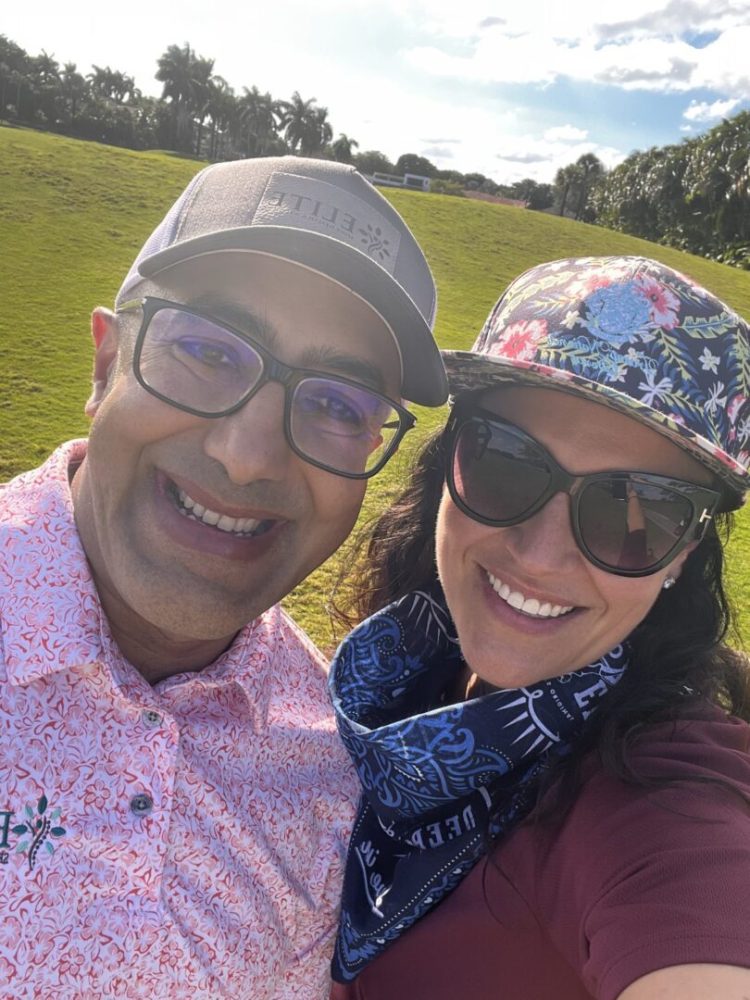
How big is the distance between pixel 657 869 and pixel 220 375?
1340 mm

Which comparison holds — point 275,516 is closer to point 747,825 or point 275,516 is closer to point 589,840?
point 589,840

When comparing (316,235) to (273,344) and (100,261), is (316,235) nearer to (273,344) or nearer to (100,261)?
(273,344)

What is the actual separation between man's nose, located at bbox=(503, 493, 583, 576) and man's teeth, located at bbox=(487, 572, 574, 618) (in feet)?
0.26

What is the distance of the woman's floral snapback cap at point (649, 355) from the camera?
1486mm

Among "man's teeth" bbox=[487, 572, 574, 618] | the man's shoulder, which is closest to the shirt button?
the man's shoulder

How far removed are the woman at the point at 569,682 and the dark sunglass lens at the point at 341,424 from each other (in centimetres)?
20

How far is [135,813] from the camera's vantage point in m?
1.48

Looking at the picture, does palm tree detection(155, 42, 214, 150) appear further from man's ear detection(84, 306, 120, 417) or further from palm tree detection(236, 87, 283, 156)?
man's ear detection(84, 306, 120, 417)

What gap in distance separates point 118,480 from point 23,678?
1.54 ft

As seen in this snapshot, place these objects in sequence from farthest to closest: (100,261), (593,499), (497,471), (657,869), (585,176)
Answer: (585,176)
(100,261)
(497,471)
(593,499)
(657,869)

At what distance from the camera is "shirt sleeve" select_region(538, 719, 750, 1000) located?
121 centimetres

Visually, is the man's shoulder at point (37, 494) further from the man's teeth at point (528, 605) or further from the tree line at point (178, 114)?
the tree line at point (178, 114)

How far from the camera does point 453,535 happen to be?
6.01ft

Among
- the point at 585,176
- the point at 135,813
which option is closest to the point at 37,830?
the point at 135,813
